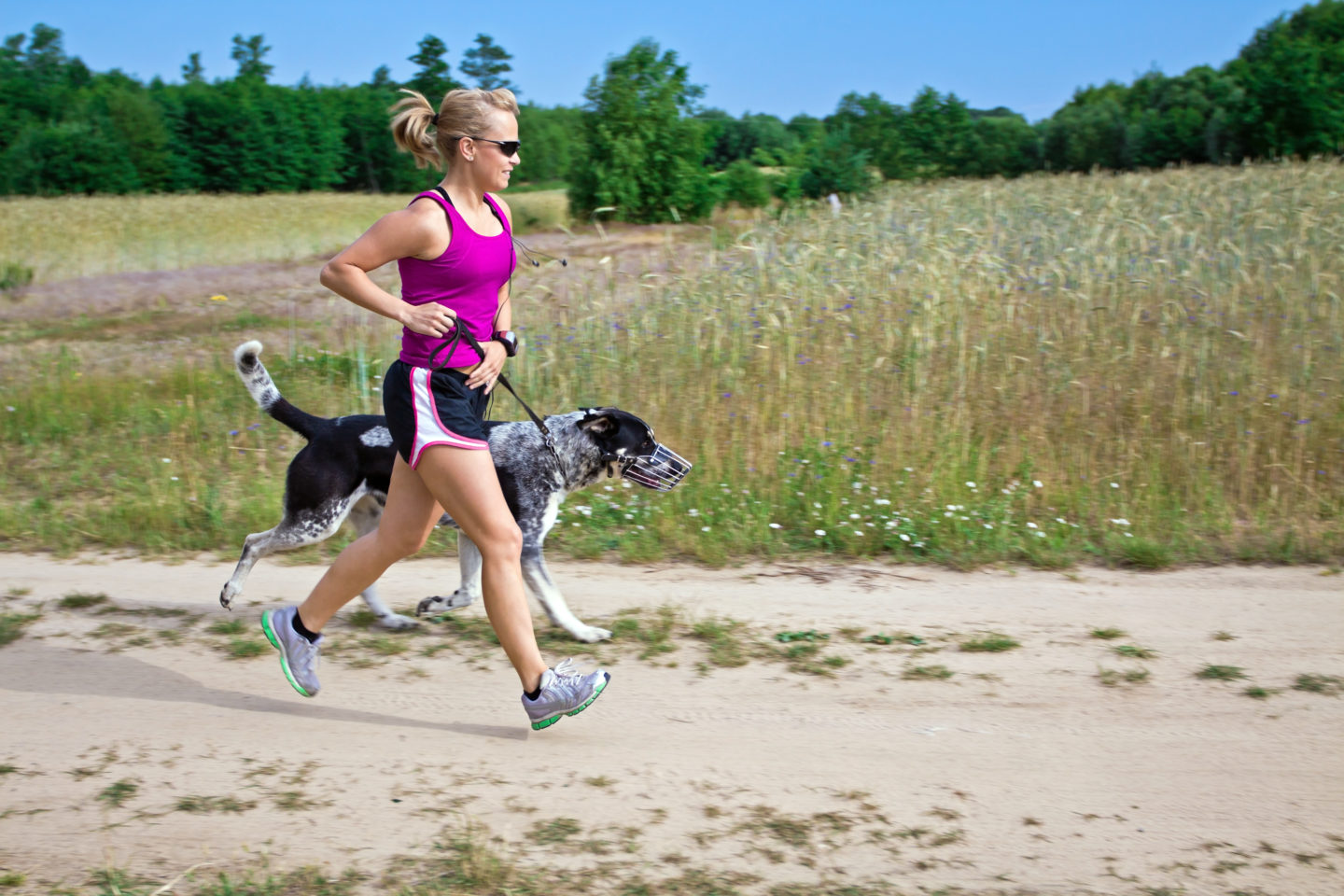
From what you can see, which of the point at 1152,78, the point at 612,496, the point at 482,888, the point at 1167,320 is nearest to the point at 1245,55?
the point at 1152,78

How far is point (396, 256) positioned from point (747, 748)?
86.5 inches

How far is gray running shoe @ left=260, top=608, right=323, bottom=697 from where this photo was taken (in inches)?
157

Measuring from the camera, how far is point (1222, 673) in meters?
4.34

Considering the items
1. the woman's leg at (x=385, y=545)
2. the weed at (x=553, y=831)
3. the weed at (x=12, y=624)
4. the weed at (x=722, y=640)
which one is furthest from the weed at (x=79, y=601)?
the weed at (x=553, y=831)

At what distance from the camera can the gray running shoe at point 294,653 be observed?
4.00 m

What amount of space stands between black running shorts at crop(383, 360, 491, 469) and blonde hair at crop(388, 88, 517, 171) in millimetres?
781

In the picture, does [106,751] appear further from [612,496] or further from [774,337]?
[774,337]

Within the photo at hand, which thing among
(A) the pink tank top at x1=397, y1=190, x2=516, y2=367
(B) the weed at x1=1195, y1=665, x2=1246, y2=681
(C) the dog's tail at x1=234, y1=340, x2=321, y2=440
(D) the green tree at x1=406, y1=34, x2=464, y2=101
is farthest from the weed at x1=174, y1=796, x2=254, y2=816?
(D) the green tree at x1=406, y1=34, x2=464, y2=101

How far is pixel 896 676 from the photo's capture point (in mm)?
4398

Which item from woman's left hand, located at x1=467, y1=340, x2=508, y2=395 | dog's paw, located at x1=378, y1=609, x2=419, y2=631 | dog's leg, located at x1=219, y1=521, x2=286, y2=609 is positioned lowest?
dog's paw, located at x1=378, y1=609, x2=419, y2=631

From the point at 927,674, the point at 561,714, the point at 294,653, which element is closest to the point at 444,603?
the point at 294,653

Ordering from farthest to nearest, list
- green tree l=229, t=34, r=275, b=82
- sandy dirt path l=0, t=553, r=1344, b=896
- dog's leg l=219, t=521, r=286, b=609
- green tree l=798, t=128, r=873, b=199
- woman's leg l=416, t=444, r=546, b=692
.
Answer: green tree l=229, t=34, r=275, b=82 → green tree l=798, t=128, r=873, b=199 → dog's leg l=219, t=521, r=286, b=609 → woman's leg l=416, t=444, r=546, b=692 → sandy dirt path l=0, t=553, r=1344, b=896

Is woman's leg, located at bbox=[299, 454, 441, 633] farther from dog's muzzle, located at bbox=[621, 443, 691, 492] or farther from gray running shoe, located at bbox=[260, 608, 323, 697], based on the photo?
dog's muzzle, located at bbox=[621, 443, 691, 492]

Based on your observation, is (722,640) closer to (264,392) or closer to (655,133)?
(264,392)
